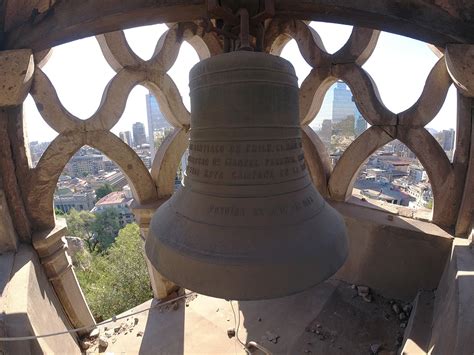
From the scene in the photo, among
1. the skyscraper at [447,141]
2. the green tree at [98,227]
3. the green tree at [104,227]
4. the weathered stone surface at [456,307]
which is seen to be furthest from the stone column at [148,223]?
the green tree at [104,227]

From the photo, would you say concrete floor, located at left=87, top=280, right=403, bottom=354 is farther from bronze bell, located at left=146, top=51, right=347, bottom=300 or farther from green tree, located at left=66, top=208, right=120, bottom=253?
green tree, located at left=66, top=208, right=120, bottom=253

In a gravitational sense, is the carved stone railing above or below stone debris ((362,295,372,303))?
above

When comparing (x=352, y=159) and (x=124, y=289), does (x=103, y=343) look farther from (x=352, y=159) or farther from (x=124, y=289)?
(x=124, y=289)

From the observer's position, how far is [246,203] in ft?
3.20

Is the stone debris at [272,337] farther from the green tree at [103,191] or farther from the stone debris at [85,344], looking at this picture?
the green tree at [103,191]

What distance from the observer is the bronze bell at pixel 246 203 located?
0.87 metres

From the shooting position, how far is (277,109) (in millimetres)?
1033

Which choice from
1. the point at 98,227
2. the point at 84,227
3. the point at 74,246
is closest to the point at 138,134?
the point at 98,227

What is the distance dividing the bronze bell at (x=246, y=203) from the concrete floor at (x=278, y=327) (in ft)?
5.73

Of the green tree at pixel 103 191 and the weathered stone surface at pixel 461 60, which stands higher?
the weathered stone surface at pixel 461 60

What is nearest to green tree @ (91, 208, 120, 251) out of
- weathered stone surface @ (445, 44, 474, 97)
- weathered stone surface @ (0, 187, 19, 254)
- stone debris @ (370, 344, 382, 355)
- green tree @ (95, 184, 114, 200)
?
green tree @ (95, 184, 114, 200)

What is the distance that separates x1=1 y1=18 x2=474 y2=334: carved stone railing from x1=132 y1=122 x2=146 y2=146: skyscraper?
158ft

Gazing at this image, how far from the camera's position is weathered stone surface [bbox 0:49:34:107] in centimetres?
156

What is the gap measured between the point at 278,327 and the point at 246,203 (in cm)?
205
